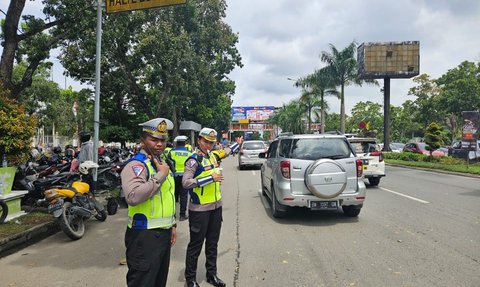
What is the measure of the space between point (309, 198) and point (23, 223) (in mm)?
5286

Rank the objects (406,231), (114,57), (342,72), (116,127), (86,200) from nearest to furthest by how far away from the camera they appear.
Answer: (406,231) → (86,200) → (114,57) → (116,127) → (342,72)

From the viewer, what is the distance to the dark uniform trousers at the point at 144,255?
9.25 ft

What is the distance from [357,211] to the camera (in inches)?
298

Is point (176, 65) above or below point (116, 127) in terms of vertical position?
above

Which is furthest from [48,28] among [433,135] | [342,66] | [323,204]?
[342,66]

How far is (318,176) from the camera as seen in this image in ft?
22.4

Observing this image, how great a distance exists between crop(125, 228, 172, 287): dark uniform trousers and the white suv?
32.4ft

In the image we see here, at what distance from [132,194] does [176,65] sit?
18.5 metres

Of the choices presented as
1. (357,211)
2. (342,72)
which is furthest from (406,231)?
(342,72)

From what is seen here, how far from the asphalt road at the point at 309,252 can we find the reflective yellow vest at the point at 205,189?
985 millimetres

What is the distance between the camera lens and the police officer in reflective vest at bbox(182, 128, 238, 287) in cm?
411

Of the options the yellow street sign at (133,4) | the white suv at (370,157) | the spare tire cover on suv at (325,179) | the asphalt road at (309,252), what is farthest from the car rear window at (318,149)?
the white suv at (370,157)

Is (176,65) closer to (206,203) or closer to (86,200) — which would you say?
(86,200)

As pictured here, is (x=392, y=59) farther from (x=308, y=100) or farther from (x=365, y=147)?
(x=365, y=147)
